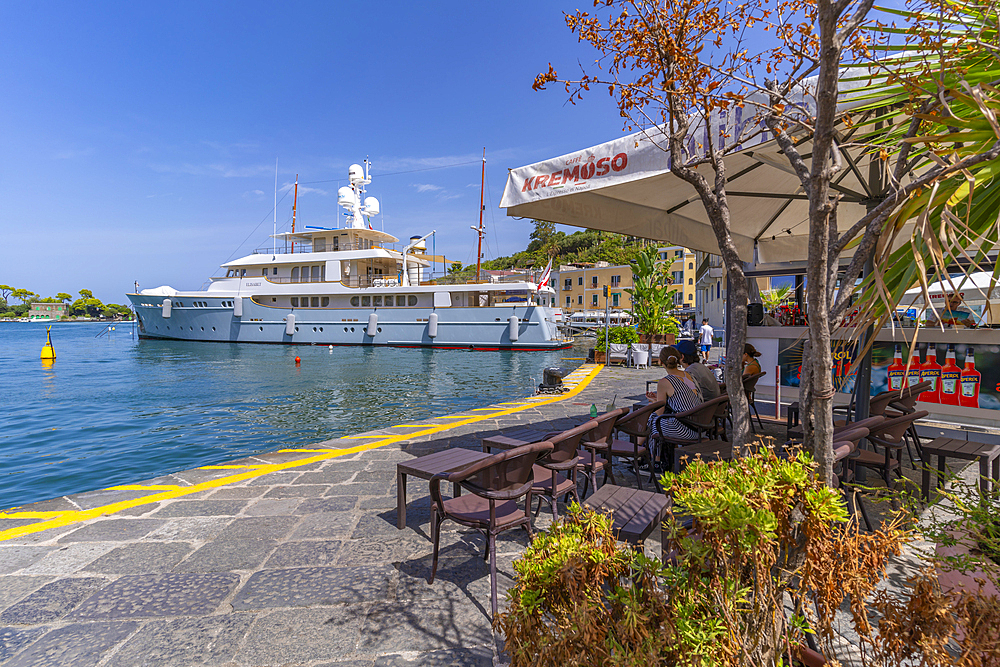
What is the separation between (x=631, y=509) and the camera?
218 cm

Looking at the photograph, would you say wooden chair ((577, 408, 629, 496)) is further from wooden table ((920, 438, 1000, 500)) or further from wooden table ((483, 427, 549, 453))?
wooden table ((920, 438, 1000, 500))

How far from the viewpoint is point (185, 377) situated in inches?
638

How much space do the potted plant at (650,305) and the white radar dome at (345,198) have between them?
20276 millimetres

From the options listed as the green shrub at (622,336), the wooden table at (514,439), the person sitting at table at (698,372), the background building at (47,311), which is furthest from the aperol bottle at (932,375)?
the background building at (47,311)

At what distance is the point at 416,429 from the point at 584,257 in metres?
56.4

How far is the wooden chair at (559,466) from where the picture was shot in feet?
8.97

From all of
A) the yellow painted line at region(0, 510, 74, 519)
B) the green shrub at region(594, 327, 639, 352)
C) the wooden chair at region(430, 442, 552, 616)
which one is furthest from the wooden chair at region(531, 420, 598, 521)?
the green shrub at region(594, 327, 639, 352)

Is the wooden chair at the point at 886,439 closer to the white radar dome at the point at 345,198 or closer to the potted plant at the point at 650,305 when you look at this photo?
the potted plant at the point at 650,305

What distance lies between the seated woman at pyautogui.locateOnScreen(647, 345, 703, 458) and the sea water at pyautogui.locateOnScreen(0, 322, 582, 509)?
220 inches

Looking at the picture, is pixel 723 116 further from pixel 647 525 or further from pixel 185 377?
pixel 185 377

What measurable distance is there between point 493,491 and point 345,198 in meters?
30.1

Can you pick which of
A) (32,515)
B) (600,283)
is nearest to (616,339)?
(32,515)

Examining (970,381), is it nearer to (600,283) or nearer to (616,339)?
(616,339)

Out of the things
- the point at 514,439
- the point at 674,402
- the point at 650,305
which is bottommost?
the point at 514,439
